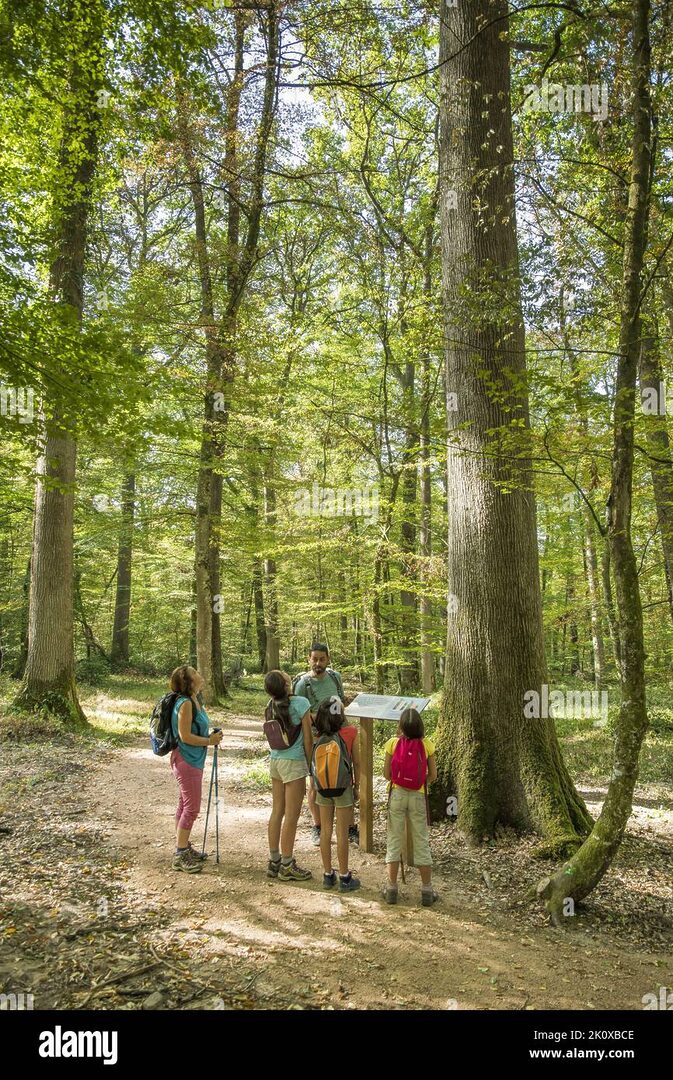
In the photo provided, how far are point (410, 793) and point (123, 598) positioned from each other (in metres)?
19.0

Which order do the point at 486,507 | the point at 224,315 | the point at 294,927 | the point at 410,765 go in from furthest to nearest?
the point at 224,315 < the point at 486,507 < the point at 410,765 < the point at 294,927

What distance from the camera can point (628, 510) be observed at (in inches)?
175

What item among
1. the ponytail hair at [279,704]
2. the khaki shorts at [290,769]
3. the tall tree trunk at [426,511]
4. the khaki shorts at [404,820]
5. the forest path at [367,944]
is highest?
the tall tree trunk at [426,511]

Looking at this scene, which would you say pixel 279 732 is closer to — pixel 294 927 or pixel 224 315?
pixel 294 927

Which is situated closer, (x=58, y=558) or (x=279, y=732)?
(x=279, y=732)

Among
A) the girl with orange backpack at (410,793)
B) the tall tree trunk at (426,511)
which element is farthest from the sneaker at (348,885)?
the tall tree trunk at (426,511)

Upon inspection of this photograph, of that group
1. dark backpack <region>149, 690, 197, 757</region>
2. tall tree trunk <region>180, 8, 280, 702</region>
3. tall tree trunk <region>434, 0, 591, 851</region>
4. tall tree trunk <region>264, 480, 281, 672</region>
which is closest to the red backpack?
tall tree trunk <region>434, 0, 591, 851</region>

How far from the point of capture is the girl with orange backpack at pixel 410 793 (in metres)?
4.78

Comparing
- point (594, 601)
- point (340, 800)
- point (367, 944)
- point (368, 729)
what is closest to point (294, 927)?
point (367, 944)

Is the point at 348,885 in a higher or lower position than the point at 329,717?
lower

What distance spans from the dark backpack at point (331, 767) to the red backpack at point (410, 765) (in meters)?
0.41

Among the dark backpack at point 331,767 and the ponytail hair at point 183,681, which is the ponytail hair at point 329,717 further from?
the ponytail hair at point 183,681
